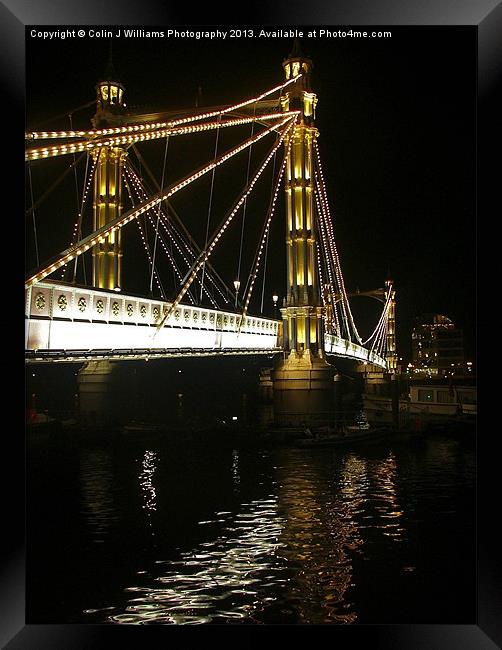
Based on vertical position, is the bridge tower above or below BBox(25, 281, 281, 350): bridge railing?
above

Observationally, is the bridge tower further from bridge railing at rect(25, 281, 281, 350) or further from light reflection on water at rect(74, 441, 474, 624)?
light reflection on water at rect(74, 441, 474, 624)

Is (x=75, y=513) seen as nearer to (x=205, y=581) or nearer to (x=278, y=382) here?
(x=205, y=581)

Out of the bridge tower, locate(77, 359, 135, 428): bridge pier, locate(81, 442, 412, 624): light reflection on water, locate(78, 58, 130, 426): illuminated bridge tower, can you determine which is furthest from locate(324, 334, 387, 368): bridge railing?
locate(81, 442, 412, 624): light reflection on water

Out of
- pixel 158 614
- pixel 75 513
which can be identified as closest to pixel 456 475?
pixel 75 513

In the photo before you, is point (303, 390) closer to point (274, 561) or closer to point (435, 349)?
point (435, 349)

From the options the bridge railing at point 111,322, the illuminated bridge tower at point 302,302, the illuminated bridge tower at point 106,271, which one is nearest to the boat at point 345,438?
the illuminated bridge tower at point 302,302

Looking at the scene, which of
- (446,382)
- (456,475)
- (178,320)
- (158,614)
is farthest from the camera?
(446,382)

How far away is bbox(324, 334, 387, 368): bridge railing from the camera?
29.2 metres

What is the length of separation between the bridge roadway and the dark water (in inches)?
99.9

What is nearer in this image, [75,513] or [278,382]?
[75,513]

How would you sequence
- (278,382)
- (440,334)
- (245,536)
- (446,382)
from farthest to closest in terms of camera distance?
A: (446,382), (278,382), (440,334), (245,536)
